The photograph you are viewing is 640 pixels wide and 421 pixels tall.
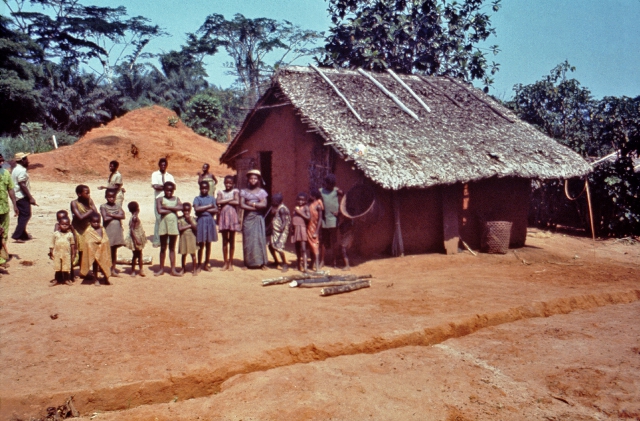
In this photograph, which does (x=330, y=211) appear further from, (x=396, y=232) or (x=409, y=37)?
(x=409, y=37)

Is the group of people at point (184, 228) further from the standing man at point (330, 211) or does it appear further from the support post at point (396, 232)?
the support post at point (396, 232)

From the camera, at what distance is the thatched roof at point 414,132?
32.2 feet

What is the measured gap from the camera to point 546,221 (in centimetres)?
1582

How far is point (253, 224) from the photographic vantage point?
8750 millimetres

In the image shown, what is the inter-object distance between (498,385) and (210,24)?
3574cm

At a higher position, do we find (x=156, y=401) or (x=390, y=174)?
(x=390, y=174)

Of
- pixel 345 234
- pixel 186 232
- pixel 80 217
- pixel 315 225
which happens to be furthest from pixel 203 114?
pixel 80 217

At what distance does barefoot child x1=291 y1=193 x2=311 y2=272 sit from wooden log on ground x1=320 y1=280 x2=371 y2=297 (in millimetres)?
1292

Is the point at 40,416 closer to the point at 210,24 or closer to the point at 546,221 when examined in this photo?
the point at 546,221

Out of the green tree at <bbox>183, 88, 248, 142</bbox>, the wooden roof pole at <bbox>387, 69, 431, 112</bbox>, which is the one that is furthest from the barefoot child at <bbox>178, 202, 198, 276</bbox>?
the green tree at <bbox>183, 88, 248, 142</bbox>

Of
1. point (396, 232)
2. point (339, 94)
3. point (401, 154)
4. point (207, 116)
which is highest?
point (207, 116)

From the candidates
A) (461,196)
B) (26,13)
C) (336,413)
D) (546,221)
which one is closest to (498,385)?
(336,413)

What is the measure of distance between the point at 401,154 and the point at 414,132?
1.27 m

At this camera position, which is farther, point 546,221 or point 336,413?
point 546,221
